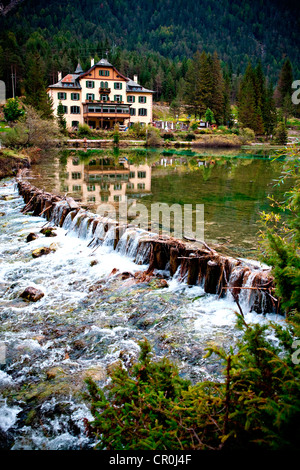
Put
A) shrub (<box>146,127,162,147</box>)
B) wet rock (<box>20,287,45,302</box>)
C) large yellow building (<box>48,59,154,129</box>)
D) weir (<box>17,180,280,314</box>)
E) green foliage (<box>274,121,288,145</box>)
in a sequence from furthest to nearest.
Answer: green foliage (<box>274,121,288,145</box>) → large yellow building (<box>48,59,154,129</box>) → shrub (<box>146,127,162,147</box>) → wet rock (<box>20,287,45,302</box>) → weir (<box>17,180,280,314</box>)

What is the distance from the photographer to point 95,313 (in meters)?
7.41

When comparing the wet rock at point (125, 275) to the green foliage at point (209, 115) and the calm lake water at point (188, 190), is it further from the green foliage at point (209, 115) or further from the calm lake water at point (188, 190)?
the green foliage at point (209, 115)

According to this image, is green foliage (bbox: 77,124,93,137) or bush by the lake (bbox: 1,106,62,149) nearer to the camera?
bush by the lake (bbox: 1,106,62,149)

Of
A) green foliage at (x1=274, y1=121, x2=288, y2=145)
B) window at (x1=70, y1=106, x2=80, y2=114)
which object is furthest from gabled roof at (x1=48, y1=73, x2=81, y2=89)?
green foliage at (x1=274, y1=121, x2=288, y2=145)

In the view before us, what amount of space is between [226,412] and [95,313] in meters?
5.11

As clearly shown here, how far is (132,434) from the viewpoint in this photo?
112 inches

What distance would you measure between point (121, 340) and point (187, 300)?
85.6 inches

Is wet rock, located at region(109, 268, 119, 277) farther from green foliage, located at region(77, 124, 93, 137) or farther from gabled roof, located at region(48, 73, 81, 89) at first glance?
gabled roof, located at region(48, 73, 81, 89)

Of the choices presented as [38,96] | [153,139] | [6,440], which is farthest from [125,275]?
[38,96]

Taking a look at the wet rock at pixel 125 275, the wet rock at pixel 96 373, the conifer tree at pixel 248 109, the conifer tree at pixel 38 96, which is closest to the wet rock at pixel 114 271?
the wet rock at pixel 125 275

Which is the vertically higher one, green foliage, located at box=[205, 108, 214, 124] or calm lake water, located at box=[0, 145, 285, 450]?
green foliage, located at box=[205, 108, 214, 124]

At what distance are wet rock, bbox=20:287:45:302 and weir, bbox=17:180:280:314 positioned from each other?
2937 millimetres

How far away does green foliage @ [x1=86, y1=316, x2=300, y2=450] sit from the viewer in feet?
8.25
